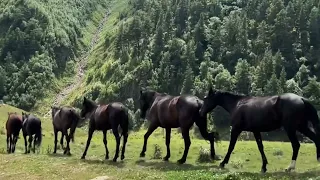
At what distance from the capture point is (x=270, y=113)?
19922mm

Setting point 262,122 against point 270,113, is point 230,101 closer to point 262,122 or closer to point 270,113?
point 262,122

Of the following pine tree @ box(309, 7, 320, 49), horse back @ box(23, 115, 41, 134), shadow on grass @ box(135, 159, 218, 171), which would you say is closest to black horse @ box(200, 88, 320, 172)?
shadow on grass @ box(135, 159, 218, 171)

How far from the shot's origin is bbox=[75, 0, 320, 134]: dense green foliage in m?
151

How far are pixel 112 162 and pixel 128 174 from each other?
4.69 metres

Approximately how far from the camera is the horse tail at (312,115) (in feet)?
61.3

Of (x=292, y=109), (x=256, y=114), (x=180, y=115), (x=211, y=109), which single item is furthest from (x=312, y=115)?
(x=180, y=115)

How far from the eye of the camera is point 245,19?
179m

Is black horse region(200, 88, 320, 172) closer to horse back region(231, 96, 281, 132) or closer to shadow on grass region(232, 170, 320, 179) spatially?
horse back region(231, 96, 281, 132)

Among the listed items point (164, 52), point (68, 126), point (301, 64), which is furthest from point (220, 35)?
point (68, 126)

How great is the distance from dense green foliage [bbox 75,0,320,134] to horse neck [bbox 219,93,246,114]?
380 ft

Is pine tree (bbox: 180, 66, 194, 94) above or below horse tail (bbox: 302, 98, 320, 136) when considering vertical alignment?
above

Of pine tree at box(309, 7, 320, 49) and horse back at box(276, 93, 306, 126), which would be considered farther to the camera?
pine tree at box(309, 7, 320, 49)

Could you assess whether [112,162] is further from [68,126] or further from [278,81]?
[278,81]

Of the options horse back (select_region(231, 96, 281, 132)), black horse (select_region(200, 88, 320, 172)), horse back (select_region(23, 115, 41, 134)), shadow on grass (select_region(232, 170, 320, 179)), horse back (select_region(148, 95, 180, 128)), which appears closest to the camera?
shadow on grass (select_region(232, 170, 320, 179))
